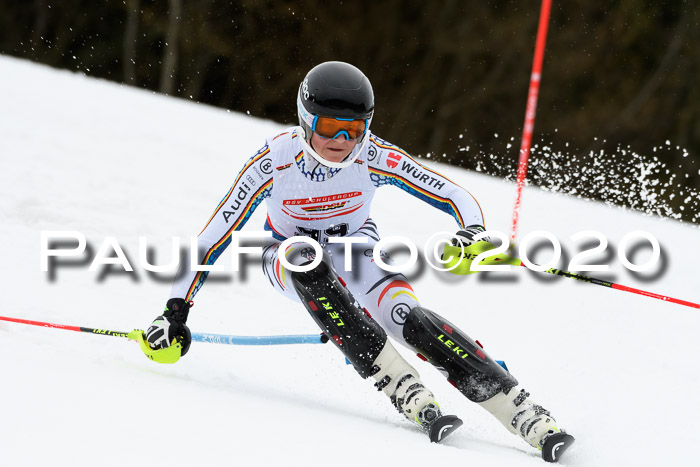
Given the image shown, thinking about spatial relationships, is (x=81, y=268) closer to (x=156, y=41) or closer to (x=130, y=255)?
(x=130, y=255)

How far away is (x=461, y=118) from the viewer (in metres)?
18.5

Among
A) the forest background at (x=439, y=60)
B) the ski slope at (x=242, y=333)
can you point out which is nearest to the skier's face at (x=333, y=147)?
the ski slope at (x=242, y=333)

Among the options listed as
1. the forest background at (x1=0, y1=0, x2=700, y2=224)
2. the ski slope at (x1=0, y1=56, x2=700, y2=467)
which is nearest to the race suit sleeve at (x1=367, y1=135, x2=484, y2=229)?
the ski slope at (x1=0, y1=56, x2=700, y2=467)

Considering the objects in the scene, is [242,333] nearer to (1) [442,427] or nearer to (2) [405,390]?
(2) [405,390]

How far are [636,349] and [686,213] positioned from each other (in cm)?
1042

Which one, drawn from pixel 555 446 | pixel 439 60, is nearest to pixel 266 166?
pixel 555 446

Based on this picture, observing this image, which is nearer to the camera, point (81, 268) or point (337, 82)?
point (337, 82)

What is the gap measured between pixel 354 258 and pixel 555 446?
3.76 ft

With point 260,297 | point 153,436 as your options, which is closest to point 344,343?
point 153,436

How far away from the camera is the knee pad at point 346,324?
2.68 metres

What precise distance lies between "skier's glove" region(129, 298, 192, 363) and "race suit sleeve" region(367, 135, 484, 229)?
1.02 metres

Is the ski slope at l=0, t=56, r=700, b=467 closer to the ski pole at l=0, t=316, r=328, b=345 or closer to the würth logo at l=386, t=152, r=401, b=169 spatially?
the ski pole at l=0, t=316, r=328, b=345

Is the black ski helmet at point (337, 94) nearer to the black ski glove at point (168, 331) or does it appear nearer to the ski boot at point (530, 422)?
the black ski glove at point (168, 331)

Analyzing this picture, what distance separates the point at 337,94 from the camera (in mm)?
2938
